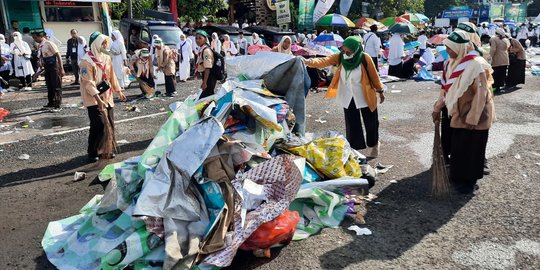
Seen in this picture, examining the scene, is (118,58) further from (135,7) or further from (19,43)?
(135,7)

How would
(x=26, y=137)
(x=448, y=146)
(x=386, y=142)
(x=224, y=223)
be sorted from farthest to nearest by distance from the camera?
(x=26, y=137) < (x=386, y=142) < (x=448, y=146) < (x=224, y=223)

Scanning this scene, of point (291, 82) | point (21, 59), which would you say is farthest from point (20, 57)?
point (291, 82)

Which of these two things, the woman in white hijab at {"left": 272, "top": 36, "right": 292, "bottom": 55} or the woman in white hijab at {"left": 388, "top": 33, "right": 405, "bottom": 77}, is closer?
the woman in white hijab at {"left": 272, "top": 36, "right": 292, "bottom": 55}

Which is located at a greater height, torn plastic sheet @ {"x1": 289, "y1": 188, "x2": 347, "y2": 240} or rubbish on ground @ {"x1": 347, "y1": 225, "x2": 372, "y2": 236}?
torn plastic sheet @ {"x1": 289, "y1": 188, "x2": 347, "y2": 240}

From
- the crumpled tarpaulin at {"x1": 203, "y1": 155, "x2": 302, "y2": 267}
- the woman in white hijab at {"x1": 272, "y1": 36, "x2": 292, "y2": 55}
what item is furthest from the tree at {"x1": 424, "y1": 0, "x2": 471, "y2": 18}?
the crumpled tarpaulin at {"x1": 203, "y1": 155, "x2": 302, "y2": 267}

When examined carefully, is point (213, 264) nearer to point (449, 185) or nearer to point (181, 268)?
point (181, 268)

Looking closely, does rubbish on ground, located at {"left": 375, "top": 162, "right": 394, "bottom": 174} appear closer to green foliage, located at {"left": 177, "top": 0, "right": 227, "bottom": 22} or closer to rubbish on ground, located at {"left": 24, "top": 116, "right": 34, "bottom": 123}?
rubbish on ground, located at {"left": 24, "top": 116, "right": 34, "bottom": 123}

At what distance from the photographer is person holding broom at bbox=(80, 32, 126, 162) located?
17.3 ft

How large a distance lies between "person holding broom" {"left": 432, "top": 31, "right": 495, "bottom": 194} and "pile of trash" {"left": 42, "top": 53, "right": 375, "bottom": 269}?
1.01 m

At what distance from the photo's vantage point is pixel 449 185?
432cm

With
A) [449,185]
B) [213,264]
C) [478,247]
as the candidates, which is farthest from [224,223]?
[449,185]

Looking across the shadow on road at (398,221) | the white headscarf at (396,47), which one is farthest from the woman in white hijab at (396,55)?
the shadow on road at (398,221)

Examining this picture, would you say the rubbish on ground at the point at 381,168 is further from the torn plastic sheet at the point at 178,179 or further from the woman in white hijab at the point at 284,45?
the woman in white hijab at the point at 284,45

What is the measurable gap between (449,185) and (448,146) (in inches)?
27.1
